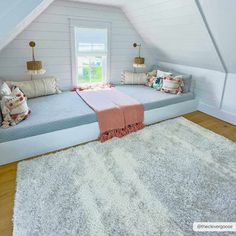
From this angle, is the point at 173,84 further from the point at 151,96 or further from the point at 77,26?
the point at 77,26

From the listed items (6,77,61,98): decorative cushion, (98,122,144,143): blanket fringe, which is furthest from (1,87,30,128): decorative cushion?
(98,122,144,143): blanket fringe

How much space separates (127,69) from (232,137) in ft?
7.64

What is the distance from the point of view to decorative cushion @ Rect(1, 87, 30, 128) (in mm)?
Result: 2068

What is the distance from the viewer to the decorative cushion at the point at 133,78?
3.88 meters

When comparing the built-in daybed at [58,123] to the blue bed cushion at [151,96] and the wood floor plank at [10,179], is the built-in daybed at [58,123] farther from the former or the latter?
the wood floor plank at [10,179]

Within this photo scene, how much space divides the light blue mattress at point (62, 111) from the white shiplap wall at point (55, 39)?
54cm

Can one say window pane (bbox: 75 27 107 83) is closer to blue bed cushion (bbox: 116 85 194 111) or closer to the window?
the window

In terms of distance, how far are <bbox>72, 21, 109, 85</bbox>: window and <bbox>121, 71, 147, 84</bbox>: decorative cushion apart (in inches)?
14.9

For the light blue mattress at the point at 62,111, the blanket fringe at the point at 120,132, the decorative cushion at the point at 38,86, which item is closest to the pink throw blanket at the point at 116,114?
the blanket fringe at the point at 120,132

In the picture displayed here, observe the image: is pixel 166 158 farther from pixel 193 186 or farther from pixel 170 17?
pixel 170 17

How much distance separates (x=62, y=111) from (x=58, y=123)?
0.26 metres

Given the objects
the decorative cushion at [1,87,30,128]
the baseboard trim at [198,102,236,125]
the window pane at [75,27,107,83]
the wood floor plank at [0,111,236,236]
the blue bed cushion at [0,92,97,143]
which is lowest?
the wood floor plank at [0,111,236,236]

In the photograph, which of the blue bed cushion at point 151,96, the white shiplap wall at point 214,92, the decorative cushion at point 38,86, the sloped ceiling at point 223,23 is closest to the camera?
the sloped ceiling at point 223,23

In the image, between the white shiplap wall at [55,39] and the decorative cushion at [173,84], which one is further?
the decorative cushion at [173,84]
